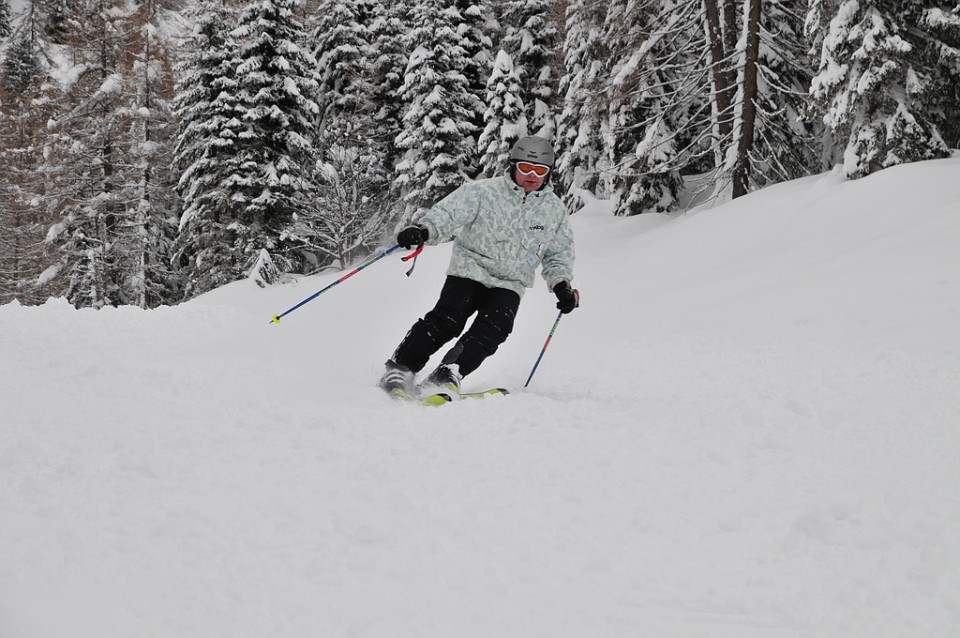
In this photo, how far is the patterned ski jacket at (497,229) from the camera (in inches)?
174

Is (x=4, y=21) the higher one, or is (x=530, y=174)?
(x=4, y=21)

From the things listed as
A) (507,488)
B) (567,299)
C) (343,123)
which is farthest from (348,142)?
(507,488)

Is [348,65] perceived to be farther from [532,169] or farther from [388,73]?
[532,169]

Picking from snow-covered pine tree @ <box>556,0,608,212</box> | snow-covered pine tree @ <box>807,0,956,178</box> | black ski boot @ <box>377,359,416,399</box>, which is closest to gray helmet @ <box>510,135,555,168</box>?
black ski boot @ <box>377,359,416,399</box>

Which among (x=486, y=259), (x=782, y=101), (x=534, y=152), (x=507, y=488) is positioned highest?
(x=782, y=101)

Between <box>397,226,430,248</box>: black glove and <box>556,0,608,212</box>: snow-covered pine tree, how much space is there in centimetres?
1149

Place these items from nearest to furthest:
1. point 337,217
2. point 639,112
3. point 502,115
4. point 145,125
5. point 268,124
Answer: point 639,112 → point 268,124 → point 145,125 → point 337,217 → point 502,115

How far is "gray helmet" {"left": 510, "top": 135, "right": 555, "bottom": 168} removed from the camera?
4.34 m

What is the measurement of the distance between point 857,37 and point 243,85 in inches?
662

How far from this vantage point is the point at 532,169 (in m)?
4.37

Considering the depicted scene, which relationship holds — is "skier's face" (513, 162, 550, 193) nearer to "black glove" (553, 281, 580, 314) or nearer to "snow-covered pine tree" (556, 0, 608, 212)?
"black glove" (553, 281, 580, 314)

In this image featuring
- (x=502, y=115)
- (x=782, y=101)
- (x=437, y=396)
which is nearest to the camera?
(x=437, y=396)

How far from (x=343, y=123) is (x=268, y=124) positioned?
643 cm

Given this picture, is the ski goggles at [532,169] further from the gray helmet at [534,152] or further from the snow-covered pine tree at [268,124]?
the snow-covered pine tree at [268,124]
